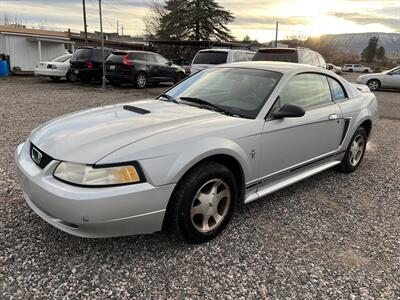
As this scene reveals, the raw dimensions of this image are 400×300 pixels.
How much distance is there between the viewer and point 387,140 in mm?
6898

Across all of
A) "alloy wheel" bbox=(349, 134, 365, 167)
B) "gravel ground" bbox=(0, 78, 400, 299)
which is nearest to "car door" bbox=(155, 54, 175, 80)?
"alloy wheel" bbox=(349, 134, 365, 167)

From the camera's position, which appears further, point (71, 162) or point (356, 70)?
point (356, 70)

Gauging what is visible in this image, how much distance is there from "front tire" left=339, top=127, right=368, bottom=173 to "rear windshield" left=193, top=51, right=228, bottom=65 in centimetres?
724

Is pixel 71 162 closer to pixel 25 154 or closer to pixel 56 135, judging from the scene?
pixel 56 135

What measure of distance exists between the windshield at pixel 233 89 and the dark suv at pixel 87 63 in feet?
39.6

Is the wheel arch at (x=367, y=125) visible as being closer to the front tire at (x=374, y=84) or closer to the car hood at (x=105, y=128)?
the car hood at (x=105, y=128)

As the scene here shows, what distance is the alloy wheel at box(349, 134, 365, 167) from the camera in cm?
466

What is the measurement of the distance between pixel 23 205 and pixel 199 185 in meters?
1.92

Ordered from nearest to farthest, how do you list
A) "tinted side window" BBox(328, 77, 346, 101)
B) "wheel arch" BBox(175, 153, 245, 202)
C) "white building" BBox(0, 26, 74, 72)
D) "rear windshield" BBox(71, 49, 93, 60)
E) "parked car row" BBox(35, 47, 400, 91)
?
"wheel arch" BBox(175, 153, 245, 202), "tinted side window" BBox(328, 77, 346, 101), "parked car row" BBox(35, 47, 400, 91), "rear windshield" BBox(71, 49, 93, 60), "white building" BBox(0, 26, 74, 72)

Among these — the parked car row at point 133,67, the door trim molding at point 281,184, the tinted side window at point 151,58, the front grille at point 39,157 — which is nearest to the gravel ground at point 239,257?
the door trim molding at point 281,184

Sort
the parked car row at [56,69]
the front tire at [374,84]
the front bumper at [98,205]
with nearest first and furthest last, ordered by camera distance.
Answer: the front bumper at [98,205] < the parked car row at [56,69] < the front tire at [374,84]

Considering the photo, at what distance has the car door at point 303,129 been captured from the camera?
3246 mm

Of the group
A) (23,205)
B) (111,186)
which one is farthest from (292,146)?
(23,205)

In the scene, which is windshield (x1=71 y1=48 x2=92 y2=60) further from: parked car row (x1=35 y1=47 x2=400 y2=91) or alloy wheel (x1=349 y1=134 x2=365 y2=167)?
alloy wheel (x1=349 y1=134 x2=365 y2=167)
